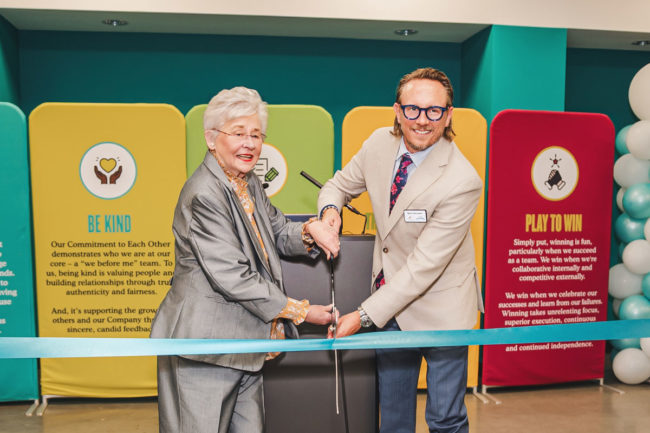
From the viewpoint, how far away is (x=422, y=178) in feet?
6.25

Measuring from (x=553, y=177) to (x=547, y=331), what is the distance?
1.93 meters

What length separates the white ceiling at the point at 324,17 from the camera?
160 inches

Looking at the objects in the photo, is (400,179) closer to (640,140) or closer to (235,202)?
(235,202)

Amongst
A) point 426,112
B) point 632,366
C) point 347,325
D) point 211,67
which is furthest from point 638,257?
point 211,67

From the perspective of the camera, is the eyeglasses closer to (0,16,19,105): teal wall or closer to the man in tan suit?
the man in tan suit

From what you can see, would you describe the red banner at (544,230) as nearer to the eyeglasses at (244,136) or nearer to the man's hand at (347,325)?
the man's hand at (347,325)

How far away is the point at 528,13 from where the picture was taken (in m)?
4.35

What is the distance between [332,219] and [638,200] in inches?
111

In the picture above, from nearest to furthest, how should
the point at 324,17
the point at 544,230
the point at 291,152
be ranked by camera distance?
the point at 291,152
the point at 544,230
the point at 324,17

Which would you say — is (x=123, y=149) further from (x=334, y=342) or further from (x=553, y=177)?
(x=553, y=177)

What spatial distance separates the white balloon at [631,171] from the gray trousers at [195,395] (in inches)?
135

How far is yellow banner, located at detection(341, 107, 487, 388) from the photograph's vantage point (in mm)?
3441

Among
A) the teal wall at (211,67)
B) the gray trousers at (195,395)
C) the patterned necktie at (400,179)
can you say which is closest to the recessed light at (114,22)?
the teal wall at (211,67)

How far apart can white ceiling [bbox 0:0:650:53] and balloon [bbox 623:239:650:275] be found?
1892mm
